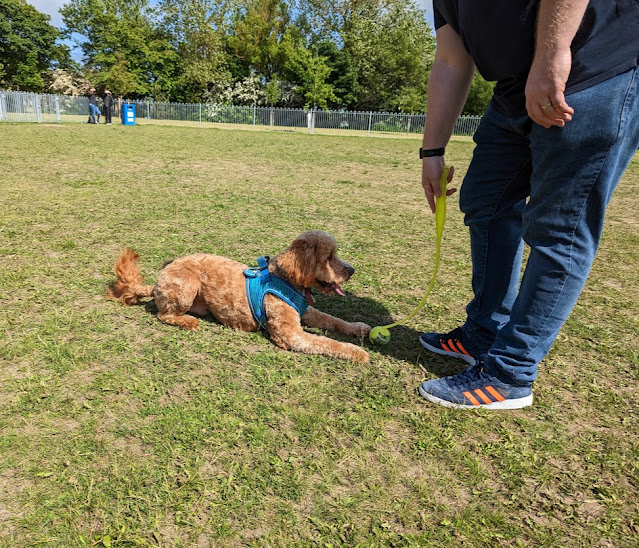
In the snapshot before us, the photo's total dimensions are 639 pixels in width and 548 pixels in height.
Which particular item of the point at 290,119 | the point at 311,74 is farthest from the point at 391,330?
the point at 311,74

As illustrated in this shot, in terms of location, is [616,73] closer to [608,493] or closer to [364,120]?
[608,493]

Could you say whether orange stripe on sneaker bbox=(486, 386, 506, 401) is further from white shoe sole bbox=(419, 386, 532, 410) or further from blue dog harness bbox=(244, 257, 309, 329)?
blue dog harness bbox=(244, 257, 309, 329)

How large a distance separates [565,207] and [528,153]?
0.52 meters

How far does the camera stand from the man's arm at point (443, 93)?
2453mm

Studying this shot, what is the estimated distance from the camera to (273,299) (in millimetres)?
3055

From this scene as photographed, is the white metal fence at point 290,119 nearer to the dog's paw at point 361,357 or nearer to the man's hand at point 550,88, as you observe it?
the dog's paw at point 361,357

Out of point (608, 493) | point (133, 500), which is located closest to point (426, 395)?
point (608, 493)

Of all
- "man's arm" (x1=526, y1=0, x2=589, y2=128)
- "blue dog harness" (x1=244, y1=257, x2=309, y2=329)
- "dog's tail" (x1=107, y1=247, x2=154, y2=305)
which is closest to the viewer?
"man's arm" (x1=526, y1=0, x2=589, y2=128)

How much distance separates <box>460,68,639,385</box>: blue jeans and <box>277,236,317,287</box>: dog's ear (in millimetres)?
1025

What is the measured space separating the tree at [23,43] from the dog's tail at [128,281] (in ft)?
208

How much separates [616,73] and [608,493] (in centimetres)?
177

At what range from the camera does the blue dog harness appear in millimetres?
3070

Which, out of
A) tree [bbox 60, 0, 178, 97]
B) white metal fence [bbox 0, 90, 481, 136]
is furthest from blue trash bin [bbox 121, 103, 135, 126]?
tree [bbox 60, 0, 178, 97]

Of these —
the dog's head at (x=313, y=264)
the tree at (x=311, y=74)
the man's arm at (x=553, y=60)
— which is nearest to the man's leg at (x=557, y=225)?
the man's arm at (x=553, y=60)
